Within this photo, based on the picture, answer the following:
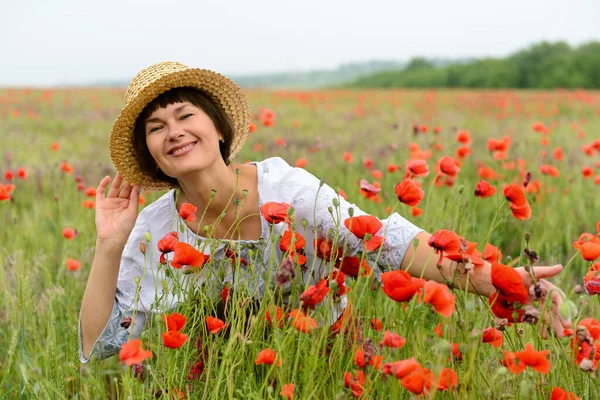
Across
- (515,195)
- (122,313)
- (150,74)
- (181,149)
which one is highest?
(150,74)

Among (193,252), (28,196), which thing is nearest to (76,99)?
(28,196)

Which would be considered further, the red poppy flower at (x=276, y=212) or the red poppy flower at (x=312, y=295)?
the red poppy flower at (x=276, y=212)

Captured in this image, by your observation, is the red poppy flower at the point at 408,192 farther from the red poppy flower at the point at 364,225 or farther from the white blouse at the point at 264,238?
the white blouse at the point at 264,238

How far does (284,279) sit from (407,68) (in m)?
40.2

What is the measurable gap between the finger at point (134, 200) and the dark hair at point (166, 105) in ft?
0.29

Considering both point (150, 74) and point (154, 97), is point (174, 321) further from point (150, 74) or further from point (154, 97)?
point (150, 74)

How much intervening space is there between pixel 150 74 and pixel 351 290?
104cm

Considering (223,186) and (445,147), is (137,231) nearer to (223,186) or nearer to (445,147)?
(223,186)

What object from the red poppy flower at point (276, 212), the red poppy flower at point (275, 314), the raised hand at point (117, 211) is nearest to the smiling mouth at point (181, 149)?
the raised hand at point (117, 211)

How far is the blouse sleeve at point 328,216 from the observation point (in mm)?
1821

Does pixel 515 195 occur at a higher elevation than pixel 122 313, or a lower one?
higher

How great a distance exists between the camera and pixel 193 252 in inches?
56.2

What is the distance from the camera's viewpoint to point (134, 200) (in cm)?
214

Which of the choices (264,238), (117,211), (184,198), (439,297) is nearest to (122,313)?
(117,211)
